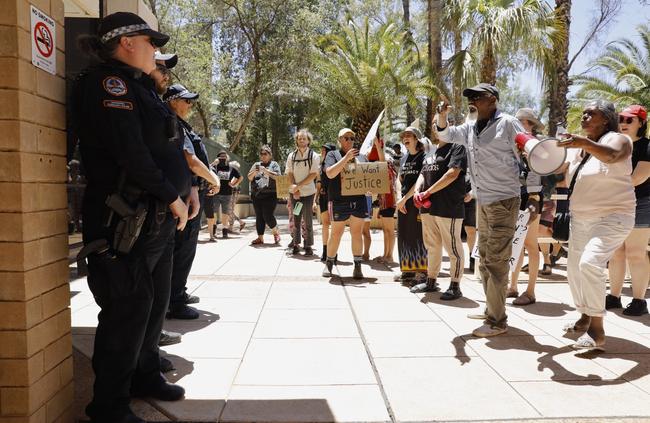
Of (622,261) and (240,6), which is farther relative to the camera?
(240,6)

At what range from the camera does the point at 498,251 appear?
4.25 meters

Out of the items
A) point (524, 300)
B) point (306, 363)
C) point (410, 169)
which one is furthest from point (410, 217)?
point (306, 363)

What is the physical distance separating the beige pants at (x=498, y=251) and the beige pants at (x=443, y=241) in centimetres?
123

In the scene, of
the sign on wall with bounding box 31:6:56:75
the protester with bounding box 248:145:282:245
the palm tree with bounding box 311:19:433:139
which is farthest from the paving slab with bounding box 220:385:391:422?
the palm tree with bounding box 311:19:433:139

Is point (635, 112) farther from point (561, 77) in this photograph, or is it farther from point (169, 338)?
point (561, 77)

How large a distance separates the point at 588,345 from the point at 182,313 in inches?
139

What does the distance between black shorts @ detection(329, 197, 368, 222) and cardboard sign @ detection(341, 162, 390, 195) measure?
0.66ft

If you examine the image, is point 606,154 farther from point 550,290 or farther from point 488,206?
point 550,290

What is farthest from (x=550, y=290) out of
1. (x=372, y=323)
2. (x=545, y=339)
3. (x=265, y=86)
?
(x=265, y=86)

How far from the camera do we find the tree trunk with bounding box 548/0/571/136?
13.3 meters

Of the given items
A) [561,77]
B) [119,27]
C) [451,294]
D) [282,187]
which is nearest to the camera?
[119,27]

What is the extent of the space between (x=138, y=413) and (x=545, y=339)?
10.8ft

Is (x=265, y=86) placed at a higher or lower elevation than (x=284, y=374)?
higher

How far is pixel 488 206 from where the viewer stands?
434 cm
